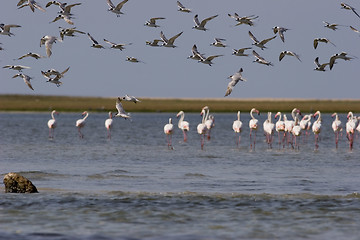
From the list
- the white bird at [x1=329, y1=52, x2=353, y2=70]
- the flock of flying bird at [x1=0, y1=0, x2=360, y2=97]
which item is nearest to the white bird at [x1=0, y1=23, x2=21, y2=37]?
the flock of flying bird at [x1=0, y1=0, x2=360, y2=97]

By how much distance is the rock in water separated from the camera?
19.9 metres

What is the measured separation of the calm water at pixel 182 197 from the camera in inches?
613

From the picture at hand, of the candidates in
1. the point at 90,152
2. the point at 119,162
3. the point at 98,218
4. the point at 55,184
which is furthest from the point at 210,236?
the point at 90,152

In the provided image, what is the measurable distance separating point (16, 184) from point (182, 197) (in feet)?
13.8

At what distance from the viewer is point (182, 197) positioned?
19844mm

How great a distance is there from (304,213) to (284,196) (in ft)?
8.78

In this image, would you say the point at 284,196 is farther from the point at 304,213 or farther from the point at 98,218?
the point at 98,218

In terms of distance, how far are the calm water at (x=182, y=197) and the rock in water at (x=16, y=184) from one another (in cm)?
28

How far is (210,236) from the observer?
49.0 ft

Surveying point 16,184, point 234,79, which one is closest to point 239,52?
point 234,79

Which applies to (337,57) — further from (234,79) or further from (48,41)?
(48,41)

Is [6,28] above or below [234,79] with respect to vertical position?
above

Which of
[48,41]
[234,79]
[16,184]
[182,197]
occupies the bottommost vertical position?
[182,197]

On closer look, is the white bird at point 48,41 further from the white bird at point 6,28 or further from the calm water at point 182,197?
the calm water at point 182,197
